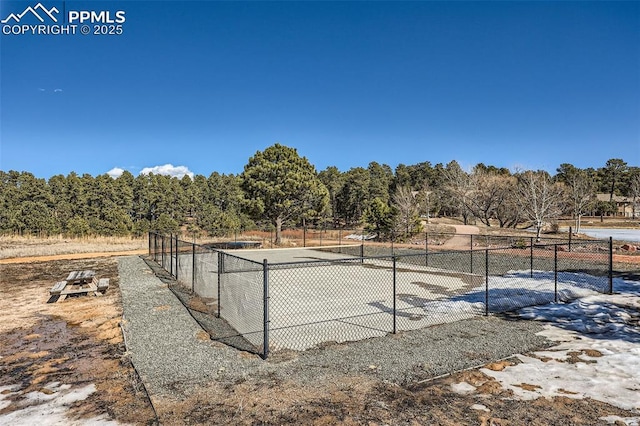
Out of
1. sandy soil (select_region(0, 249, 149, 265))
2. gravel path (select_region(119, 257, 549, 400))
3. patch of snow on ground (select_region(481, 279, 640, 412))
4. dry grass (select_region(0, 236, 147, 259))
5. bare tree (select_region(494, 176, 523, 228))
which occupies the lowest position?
sandy soil (select_region(0, 249, 149, 265))

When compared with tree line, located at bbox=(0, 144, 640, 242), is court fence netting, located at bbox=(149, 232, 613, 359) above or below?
below

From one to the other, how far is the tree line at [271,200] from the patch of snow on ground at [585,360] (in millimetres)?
21315

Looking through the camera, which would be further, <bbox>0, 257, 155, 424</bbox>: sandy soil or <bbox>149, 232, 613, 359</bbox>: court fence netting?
<bbox>149, 232, 613, 359</bbox>: court fence netting

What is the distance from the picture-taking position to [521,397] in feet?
14.6

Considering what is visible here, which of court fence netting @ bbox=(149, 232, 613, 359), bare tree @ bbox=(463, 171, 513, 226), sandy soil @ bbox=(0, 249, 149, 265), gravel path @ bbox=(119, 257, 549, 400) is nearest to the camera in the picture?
gravel path @ bbox=(119, 257, 549, 400)

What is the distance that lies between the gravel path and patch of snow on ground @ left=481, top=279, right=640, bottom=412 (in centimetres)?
44

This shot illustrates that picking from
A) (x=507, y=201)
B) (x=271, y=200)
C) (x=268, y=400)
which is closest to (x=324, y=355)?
(x=268, y=400)

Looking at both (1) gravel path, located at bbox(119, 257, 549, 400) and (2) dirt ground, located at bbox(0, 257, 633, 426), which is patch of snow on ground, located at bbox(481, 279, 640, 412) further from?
(1) gravel path, located at bbox(119, 257, 549, 400)

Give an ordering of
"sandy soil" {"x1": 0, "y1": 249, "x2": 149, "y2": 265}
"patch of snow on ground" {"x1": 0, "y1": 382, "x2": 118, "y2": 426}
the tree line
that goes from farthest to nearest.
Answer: the tree line
"sandy soil" {"x1": 0, "y1": 249, "x2": 149, "y2": 265}
"patch of snow on ground" {"x1": 0, "y1": 382, "x2": 118, "y2": 426}

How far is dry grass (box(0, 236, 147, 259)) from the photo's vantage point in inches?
916

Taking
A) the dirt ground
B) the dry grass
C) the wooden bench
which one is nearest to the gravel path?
the dirt ground

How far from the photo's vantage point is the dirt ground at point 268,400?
401cm

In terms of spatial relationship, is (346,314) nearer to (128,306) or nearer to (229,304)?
(229,304)

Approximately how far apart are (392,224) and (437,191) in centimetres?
3472
